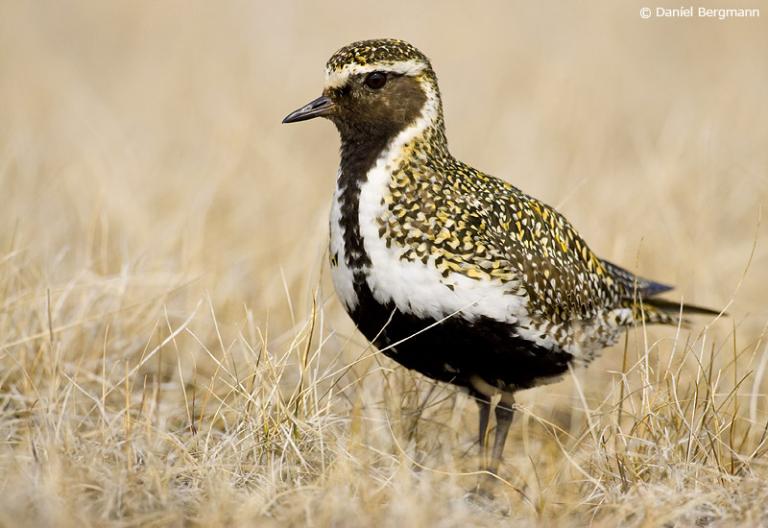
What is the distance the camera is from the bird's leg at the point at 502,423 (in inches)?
167

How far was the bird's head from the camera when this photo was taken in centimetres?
395

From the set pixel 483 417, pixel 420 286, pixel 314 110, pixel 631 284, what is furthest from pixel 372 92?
pixel 631 284

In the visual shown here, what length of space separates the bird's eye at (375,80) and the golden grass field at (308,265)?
2.77ft

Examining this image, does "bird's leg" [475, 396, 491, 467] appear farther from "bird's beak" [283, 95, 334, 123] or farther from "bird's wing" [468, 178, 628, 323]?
"bird's beak" [283, 95, 334, 123]

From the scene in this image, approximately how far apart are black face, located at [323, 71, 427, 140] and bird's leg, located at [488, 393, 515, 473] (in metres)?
1.22

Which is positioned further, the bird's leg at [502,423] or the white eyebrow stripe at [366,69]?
the bird's leg at [502,423]

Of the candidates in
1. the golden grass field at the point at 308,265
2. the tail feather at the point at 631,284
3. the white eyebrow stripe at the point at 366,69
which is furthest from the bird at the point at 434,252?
the tail feather at the point at 631,284

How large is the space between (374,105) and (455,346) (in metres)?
0.97

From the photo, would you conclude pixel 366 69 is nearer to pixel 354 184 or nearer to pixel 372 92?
pixel 372 92

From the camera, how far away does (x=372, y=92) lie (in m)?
3.96

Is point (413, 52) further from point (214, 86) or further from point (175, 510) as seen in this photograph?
point (214, 86)

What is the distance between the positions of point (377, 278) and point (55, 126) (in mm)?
5644

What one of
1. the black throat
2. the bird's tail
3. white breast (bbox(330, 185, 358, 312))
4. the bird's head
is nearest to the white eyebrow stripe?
the bird's head

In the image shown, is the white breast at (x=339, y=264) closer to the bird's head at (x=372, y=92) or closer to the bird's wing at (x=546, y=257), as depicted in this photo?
the bird's head at (x=372, y=92)
